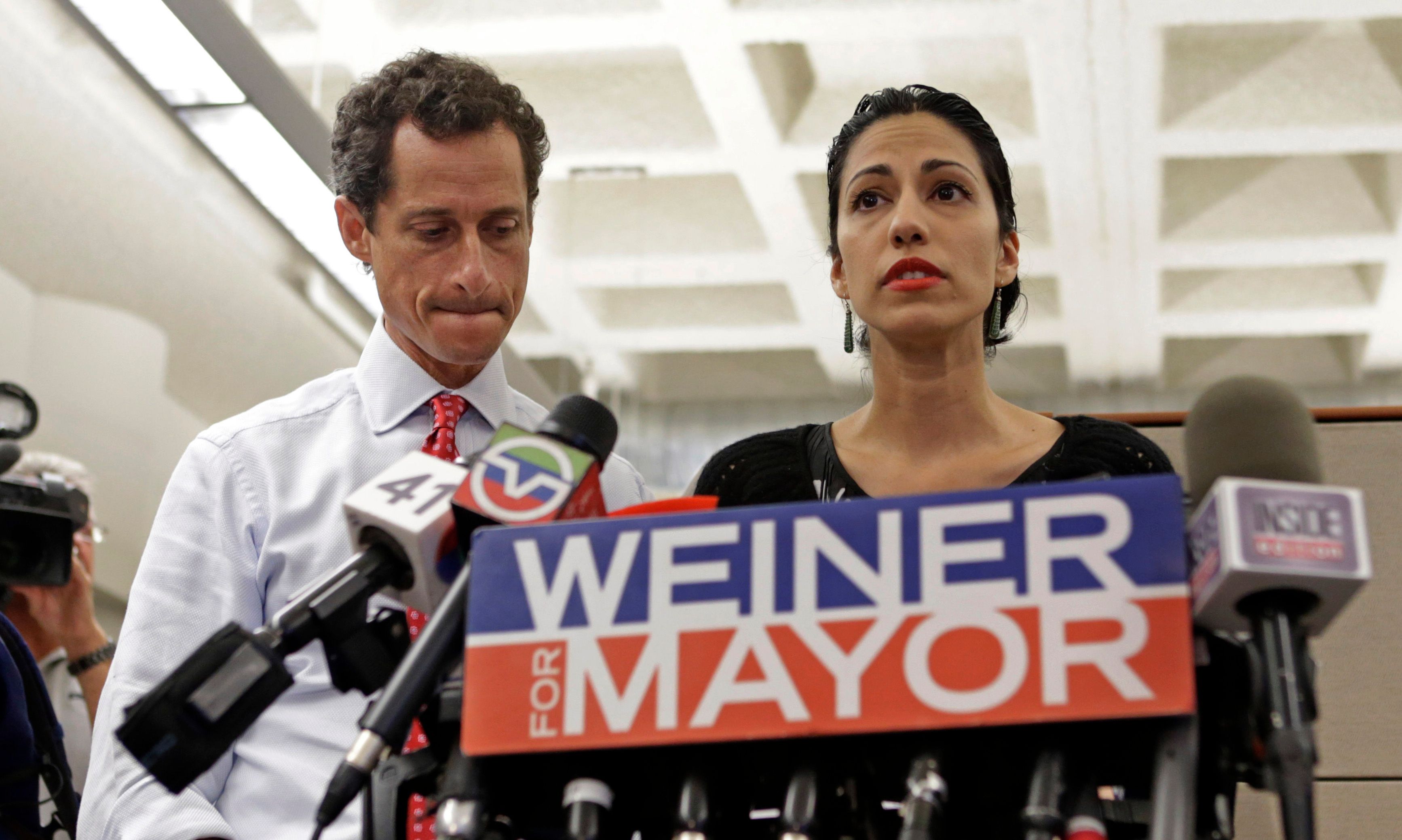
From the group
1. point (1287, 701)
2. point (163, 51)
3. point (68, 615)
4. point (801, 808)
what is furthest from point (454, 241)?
point (163, 51)

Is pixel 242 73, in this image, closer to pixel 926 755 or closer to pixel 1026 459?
pixel 1026 459

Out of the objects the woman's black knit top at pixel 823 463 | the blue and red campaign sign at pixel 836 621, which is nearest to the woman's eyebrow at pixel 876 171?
the woman's black knit top at pixel 823 463

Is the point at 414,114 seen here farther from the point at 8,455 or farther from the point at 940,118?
the point at 8,455

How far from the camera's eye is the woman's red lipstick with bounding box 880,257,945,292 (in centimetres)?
126

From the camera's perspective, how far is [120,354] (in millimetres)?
4766

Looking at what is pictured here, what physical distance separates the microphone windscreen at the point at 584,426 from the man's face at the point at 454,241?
557 mm

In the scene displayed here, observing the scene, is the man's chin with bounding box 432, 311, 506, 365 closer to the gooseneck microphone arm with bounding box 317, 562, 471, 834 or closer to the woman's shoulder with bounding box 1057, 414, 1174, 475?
the woman's shoulder with bounding box 1057, 414, 1174, 475

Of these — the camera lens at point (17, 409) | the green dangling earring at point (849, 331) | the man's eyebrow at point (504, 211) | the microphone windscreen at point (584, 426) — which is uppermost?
the camera lens at point (17, 409)

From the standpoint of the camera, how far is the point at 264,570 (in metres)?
1.31

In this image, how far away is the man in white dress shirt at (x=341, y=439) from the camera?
1.21m

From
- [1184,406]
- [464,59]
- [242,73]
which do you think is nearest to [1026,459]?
[464,59]

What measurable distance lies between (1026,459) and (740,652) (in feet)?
1.96

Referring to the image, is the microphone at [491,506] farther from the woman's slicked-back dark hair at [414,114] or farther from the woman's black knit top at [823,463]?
the woman's slicked-back dark hair at [414,114]

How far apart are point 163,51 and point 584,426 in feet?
8.52
